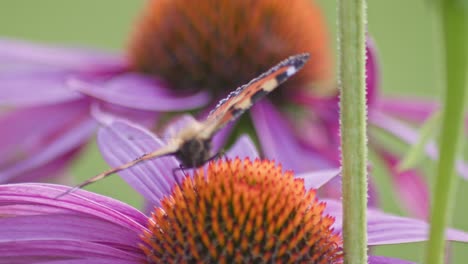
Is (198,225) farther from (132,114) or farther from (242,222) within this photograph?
(132,114)

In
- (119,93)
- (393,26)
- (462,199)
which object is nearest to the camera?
(119,93)

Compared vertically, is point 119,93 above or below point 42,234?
above

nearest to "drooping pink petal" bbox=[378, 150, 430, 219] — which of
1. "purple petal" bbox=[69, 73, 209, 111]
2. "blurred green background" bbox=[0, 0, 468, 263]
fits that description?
"purple petal" bbox=[69, 73, 209, 111]

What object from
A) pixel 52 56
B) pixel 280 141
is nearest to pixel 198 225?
pixel 280 141

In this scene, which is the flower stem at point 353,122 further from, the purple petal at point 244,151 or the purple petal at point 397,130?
the purple petal at point 397,130

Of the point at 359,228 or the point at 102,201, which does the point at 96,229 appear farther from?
the point at 359,228

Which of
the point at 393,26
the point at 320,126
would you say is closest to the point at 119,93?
the point at 320,126
